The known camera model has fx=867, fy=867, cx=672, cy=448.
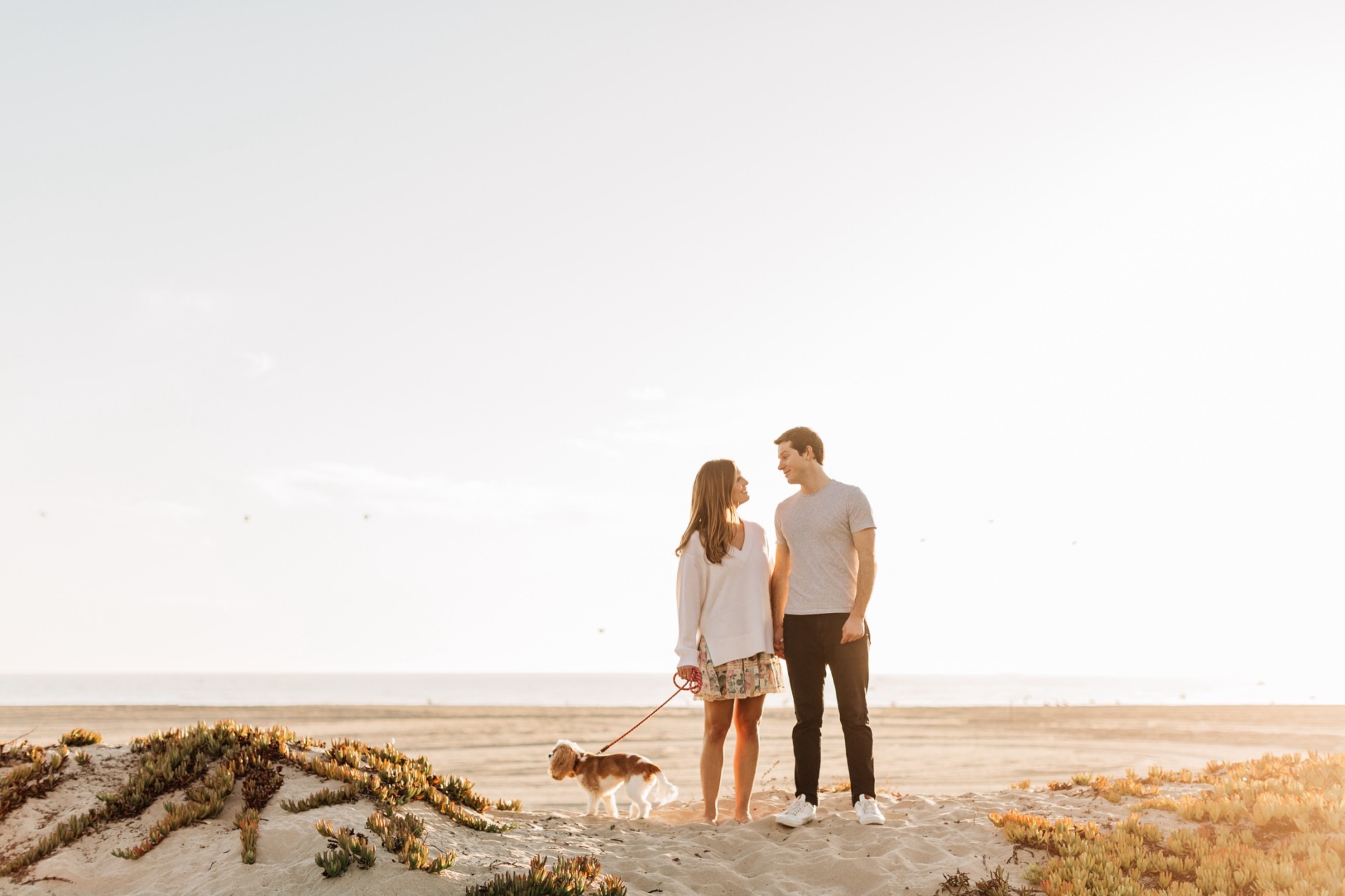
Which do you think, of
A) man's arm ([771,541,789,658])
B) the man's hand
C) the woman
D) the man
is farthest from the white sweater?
the man's hand

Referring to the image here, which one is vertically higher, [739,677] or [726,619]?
[726,619]

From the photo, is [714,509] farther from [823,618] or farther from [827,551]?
[823,618]

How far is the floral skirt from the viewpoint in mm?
6645

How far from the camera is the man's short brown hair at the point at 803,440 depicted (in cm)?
693

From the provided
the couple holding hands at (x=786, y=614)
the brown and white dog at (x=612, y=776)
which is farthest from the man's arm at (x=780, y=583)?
the brown and white dog at (x=612, y=776)

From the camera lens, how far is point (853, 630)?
639 centimetres

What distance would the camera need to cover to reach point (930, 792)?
40.2 ft

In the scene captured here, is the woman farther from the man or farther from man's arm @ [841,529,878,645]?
man's arm @ [841,529,878,645]

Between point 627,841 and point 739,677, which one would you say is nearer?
point 627,841

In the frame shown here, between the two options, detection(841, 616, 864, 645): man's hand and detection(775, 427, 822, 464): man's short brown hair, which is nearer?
detection(841, 616, 864, 645): man's hand

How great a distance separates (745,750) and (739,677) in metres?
0.67

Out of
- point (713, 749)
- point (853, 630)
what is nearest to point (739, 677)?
point (713, 749)

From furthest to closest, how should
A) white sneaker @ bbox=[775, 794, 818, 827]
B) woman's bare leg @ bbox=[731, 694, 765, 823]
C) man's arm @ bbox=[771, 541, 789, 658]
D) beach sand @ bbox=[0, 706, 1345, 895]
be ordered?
man's arm @ bbox=[771, 541, 789, 658] → woman's bare leg @ bbox=[731, 694, 765, 823] → white sneaker @ bbox=[775, 794, 818, 827] → beach sand @ bbox=[0, 706, 1345, 895]

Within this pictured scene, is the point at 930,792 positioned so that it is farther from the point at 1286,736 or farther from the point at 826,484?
the point at 1286,736
